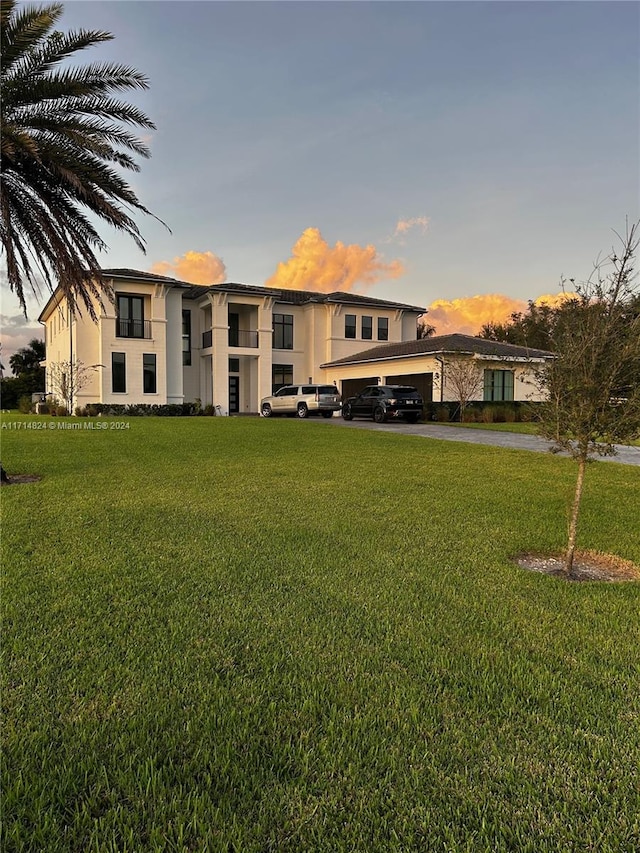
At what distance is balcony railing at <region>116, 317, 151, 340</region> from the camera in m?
32.2

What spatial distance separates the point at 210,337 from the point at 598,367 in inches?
1294

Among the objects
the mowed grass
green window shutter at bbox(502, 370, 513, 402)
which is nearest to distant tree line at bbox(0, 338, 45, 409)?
green window shutter at bbox(502, 370, 513, 402)

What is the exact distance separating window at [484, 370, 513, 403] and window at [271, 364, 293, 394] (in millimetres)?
15646

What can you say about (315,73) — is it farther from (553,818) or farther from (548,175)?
(553,818)

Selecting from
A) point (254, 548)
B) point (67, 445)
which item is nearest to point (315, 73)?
point (67, 445)

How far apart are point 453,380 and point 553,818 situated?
26.4 m

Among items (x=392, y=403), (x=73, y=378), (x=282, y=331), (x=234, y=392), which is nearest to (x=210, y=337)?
(x=234, y=392)

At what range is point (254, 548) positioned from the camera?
533 cm

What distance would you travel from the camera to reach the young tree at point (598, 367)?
4.83 m

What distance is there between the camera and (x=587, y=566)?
5.23 meters

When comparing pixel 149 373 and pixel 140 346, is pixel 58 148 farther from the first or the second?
pixel 149 373

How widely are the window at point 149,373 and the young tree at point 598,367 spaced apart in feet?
102

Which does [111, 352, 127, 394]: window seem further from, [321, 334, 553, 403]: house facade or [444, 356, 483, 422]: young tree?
[444, 356, 483, 422]: young tree

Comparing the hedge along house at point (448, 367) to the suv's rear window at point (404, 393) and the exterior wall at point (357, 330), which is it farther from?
the exterior wall at point (357, 330)
